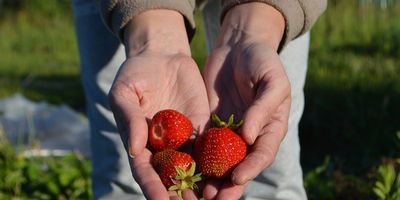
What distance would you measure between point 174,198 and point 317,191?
1352 millimetres

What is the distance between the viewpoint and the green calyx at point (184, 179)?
66.0 inches

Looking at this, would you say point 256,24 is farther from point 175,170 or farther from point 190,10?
point 175,170

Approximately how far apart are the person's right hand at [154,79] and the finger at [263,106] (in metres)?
0.20

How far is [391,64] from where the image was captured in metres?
4.64

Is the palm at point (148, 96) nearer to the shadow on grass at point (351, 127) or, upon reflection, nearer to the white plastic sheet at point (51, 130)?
the shadow on grass at point (351, 127)

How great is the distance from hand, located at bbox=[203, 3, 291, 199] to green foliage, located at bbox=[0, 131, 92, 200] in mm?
1265

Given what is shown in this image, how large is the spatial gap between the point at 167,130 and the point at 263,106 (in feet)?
0.76

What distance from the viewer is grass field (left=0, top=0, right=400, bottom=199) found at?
10.5 ft

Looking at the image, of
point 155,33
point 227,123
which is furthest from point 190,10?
point 227,123

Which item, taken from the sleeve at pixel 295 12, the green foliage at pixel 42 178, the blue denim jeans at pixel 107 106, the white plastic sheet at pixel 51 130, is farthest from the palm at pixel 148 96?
the white plastic sheet at pixel 51 130

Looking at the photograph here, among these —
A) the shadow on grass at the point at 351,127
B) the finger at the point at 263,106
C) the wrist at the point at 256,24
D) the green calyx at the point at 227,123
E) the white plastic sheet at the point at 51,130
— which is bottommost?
the white plastic sheet at the point at 51,130

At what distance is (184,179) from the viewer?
1691 millimetres

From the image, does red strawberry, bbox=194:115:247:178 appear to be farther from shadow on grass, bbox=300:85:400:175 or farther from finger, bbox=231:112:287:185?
shadow on grass, bbox=300:85:400:175

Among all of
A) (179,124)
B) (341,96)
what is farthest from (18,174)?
(341,96)
